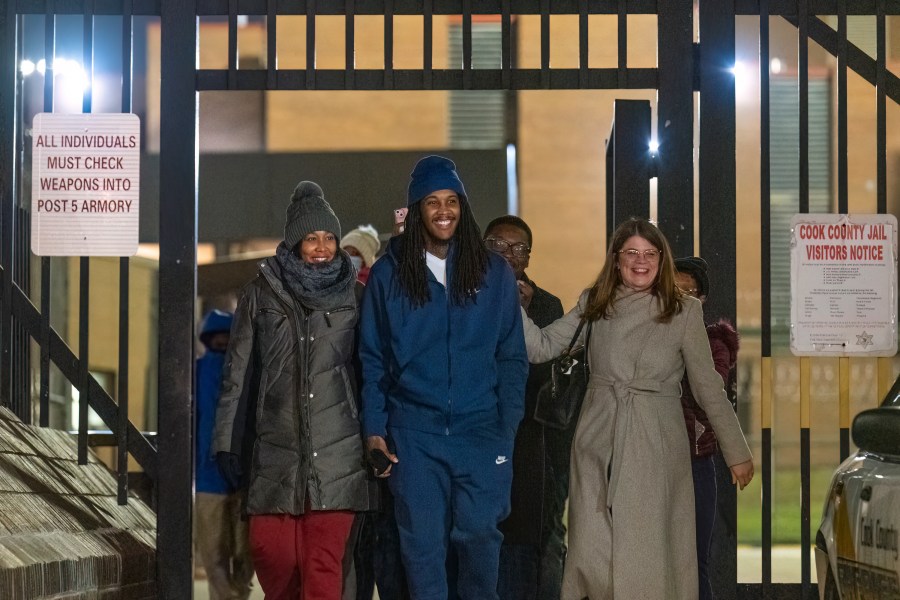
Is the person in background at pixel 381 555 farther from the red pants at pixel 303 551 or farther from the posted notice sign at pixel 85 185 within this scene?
the posted notice sign at pixel 85 185

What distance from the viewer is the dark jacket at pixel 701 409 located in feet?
17.7

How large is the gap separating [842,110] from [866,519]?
2810mm

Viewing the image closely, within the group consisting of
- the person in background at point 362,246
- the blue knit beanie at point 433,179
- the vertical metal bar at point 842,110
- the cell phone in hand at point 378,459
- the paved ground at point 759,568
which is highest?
the vertical metal bar at point 842,110

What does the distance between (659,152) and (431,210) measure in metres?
1.45

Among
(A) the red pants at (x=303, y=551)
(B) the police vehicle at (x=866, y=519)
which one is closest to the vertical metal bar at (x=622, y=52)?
(A) the red pants at (x=303, y=551)

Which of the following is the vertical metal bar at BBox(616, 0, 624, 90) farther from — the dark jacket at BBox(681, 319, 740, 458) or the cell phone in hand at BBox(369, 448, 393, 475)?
the cell phone in hand at BBox(369, 448, 393, 475)

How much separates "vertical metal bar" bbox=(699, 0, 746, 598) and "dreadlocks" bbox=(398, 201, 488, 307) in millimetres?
1390

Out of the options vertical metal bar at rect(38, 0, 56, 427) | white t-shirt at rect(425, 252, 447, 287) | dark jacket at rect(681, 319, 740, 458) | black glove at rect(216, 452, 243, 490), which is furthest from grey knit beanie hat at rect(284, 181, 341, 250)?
dark jacket at rect(681, 319, 740, 458)

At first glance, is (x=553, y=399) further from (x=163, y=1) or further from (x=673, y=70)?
(x=163, y=1)

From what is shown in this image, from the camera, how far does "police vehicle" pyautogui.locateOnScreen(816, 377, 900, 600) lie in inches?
134

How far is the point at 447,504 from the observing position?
A: 488 centimetres

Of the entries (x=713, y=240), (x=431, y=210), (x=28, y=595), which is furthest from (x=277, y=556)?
(x=713, y=240)

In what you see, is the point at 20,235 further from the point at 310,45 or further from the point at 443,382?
the point at 443,382

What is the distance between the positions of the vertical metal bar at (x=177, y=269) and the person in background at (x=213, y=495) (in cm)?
77
